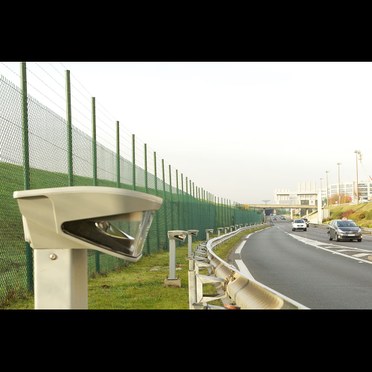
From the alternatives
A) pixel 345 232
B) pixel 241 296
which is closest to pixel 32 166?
pixel 241 296

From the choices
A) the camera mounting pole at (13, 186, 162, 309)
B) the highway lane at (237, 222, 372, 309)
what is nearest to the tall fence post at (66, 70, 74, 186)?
the highway lane at (237, 222, 372, 309)

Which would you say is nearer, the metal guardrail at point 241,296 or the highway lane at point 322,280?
the metal guardrail at point 241,296

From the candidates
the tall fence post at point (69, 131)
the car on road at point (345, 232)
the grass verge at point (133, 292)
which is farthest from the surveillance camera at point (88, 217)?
the car on road at point (345, 232)

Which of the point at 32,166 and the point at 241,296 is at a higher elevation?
the point at 32,166

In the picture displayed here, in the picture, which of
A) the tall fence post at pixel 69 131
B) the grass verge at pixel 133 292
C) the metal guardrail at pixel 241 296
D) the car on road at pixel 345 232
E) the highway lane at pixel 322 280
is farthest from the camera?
the car on road at pixel 345 232

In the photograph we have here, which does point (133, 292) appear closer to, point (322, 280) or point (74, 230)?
point (322, 280)

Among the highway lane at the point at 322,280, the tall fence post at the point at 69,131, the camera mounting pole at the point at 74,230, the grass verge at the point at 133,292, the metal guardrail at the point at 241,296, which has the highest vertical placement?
the tall fence post at the point at 69,131

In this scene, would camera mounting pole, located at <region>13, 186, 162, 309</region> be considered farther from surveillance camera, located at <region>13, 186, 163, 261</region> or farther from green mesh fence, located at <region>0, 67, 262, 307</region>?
green mesh fence, located at <region>0, 67, 262, 307</region>

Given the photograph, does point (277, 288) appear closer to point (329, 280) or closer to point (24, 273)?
point (329, 280)

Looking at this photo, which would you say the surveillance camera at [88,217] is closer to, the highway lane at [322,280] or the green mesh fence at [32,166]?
the green mesh fence at [32,166]
